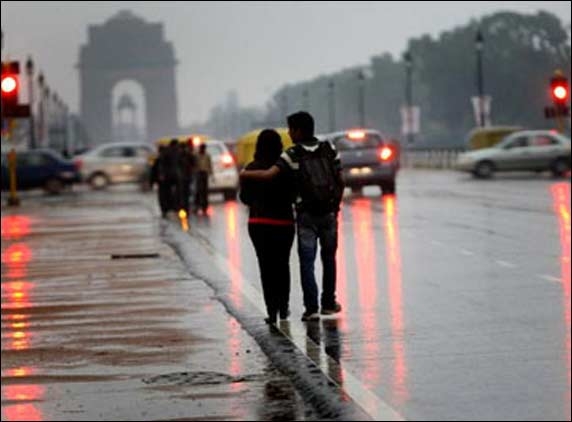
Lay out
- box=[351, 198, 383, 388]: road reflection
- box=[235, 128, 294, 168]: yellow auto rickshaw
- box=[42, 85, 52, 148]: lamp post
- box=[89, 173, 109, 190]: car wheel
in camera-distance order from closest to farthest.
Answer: box=[351, 198, 383, 388]: road reflection < box=[235, 128, 294, 168]: yellow auto rickshaw < box=[89, 173, 109, 190]: car wheel < box=[42, 85, 52, 148]: lamp post

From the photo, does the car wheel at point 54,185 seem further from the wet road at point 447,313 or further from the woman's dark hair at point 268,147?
the woman's dark hair at point 268,147

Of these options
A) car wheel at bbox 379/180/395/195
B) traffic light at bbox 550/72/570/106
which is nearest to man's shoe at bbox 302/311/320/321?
traffic light at bbox 550/72/570/106

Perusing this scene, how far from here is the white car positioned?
5097 cm

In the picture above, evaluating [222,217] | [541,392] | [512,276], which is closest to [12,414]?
[541,392]

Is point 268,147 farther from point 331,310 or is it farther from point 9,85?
point 9,85

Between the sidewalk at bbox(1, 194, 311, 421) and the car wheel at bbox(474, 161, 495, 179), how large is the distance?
40.6m

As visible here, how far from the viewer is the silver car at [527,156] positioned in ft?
212

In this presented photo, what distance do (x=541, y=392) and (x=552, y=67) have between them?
14198cm

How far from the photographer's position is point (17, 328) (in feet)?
52.6

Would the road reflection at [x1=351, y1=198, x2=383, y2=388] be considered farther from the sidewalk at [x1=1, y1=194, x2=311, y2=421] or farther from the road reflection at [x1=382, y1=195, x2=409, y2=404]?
the sidewalk at [x1=1, y1=194, x2=311, y2=421]

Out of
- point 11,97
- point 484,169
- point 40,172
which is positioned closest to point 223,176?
point 11,97

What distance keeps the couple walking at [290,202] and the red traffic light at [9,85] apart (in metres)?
24.5

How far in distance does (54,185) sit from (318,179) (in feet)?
163

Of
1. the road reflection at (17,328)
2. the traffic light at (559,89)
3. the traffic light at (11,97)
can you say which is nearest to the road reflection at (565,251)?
the traffic light at (559,89)
